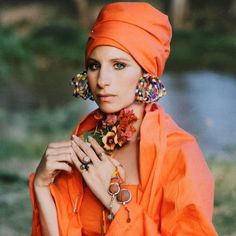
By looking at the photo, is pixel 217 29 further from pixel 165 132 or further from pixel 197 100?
pixel 165 132

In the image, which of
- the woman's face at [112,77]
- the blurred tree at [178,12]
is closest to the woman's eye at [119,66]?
the woman's face at [112,77]

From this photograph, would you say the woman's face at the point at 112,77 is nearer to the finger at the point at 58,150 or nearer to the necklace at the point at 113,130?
the necklace at the point at 113,130

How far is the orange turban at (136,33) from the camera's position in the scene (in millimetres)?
2297

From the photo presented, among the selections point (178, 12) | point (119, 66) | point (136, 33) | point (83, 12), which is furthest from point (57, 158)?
point (83, 12)

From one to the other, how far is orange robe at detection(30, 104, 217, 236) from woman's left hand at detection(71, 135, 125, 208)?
8 centimetres

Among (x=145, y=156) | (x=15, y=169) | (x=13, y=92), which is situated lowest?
(x=145, y=156)

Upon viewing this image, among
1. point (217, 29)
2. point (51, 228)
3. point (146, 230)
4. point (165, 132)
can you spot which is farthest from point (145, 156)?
point (217, 29)

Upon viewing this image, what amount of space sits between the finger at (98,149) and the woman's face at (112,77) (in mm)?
117

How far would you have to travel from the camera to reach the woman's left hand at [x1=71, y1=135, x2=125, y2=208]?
7.56 ft

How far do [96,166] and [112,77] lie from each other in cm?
29

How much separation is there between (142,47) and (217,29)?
410cm

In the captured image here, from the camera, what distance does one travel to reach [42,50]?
688 centimetres

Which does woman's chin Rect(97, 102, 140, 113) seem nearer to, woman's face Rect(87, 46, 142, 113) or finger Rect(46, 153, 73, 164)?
woman's face Rect(87, 46, 142, 113)

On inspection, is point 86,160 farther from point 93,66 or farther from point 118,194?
point 93,66
